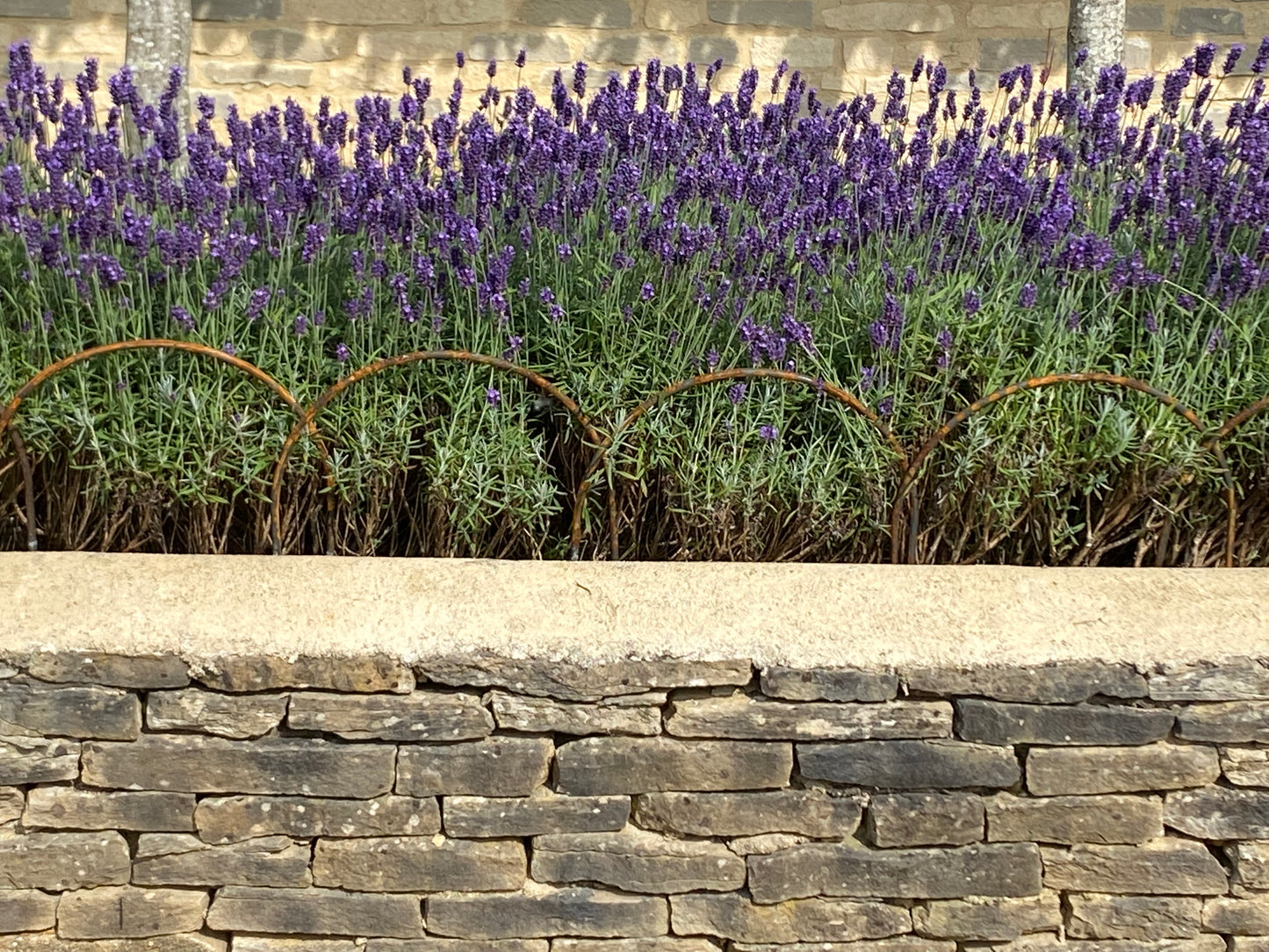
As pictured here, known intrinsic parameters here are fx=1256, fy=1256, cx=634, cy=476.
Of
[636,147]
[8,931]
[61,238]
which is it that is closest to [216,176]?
[61,238]

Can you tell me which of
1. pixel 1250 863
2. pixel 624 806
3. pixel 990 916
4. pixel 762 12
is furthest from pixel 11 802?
pixel 762 12

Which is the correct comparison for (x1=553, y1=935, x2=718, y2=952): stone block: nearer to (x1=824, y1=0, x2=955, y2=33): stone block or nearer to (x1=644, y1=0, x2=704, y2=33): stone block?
(x1=644, y1=0, x2=704, y2=33): stone block

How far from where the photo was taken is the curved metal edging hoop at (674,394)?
2.47 meters

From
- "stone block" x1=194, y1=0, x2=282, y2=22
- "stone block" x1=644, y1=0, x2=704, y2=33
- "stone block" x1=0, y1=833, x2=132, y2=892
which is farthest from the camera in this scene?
"stone block" x1=644, y1=0, x2=704, y2=33

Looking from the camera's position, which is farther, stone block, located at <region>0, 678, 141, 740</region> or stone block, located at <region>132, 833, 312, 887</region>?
stone block, located at <region>132, 833, 312, 887</region>

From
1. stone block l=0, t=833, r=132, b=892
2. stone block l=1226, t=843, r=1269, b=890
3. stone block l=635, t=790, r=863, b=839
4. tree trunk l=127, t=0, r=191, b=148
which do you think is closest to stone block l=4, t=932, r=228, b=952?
stone block l=0, t=833, r=132, b=892

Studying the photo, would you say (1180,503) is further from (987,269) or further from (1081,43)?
(1081,43)

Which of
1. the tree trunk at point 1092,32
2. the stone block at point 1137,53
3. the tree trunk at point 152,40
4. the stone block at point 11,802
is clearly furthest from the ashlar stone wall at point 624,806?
the stone block at point 1137,53

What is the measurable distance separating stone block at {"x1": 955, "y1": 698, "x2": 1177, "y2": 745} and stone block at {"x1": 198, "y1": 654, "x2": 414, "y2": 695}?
101 centimetres

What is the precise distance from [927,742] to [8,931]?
5.68 feet

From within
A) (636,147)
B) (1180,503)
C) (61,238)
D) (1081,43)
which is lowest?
(1180,503)

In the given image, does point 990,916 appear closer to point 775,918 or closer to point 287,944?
point 775,918

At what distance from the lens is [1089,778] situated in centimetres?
230

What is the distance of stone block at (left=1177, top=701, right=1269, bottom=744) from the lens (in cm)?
226
